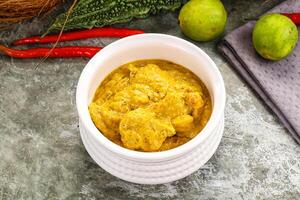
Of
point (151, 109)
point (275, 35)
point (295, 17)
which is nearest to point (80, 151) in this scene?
point (151, 109)

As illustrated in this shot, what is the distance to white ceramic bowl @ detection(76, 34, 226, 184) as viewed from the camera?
5.84 feet

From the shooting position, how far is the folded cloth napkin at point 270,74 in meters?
2.16

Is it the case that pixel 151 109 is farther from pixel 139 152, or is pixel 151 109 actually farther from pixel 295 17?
pixel 295 17

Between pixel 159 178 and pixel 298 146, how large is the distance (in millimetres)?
562

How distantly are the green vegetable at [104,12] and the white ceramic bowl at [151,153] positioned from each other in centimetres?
42

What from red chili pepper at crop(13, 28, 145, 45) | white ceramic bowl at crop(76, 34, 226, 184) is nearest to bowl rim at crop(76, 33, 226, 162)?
white ceramic bowl at crop(76, 34, 226, 184)

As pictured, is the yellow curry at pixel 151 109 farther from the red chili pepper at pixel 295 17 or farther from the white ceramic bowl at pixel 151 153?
the red chili pepper at pixel 295 17

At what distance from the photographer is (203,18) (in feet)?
7.37

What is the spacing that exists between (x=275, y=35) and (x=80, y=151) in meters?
0.80

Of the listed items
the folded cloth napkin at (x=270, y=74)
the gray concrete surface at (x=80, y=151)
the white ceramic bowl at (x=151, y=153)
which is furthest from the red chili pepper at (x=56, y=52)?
the folded cloth napkin at (x=270, y=74)

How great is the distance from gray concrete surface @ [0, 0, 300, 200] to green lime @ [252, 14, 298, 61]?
0.17 m

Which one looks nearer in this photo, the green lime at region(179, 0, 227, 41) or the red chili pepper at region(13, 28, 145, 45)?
the green lime at region(179, 0, 227, 41)

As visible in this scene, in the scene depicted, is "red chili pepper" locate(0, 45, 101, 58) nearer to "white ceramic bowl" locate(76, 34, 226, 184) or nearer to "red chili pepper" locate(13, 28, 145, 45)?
"red chili pepper" locate(13, 28, 145, 45)

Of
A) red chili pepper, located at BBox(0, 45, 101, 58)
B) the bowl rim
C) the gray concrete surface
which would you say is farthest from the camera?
red chili pepper, located at BBox(0, 45, 101, 58)
